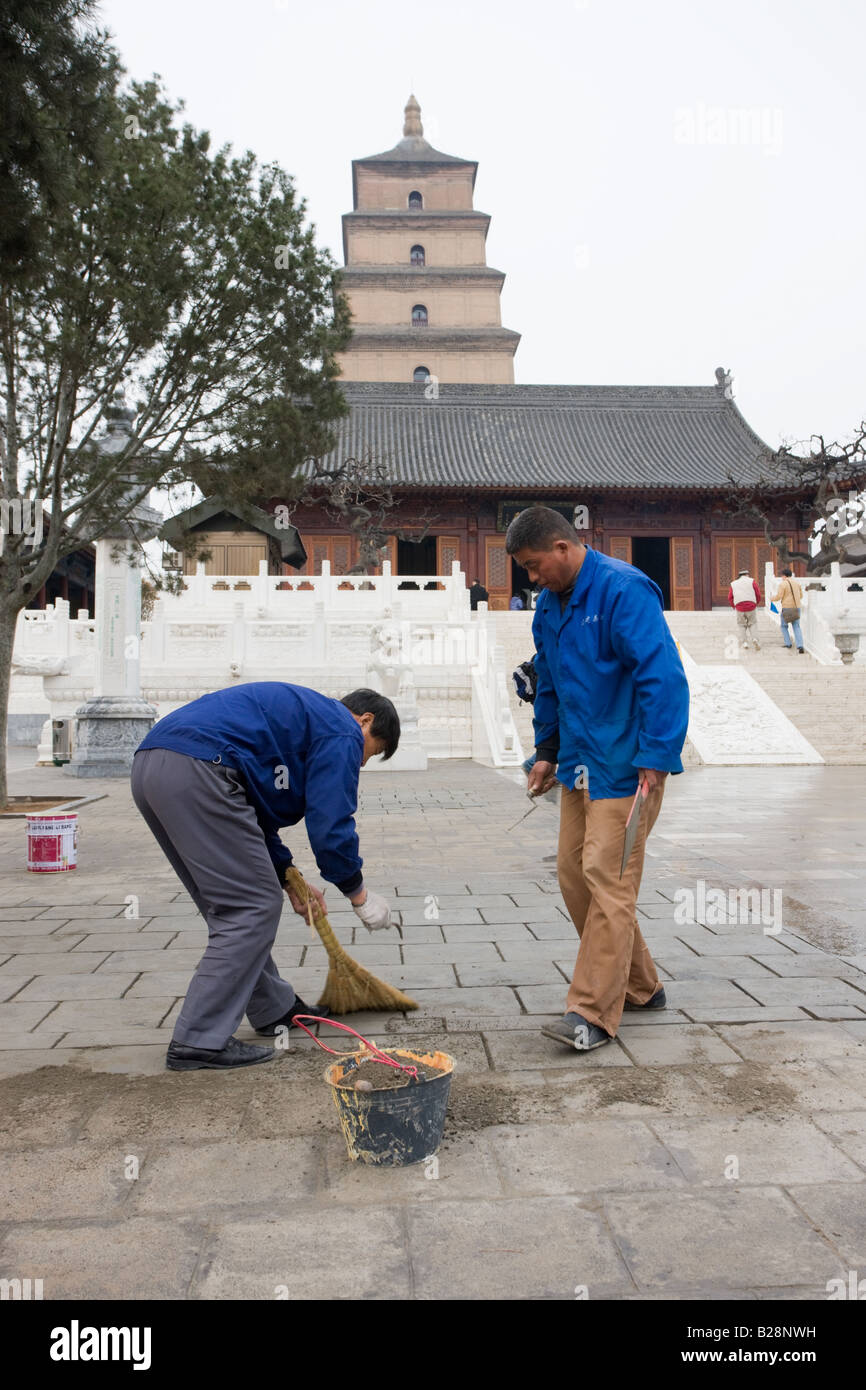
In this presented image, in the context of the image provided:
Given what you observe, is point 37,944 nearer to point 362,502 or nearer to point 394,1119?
point 394,1119

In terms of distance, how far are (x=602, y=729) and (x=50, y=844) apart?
4.33 meters

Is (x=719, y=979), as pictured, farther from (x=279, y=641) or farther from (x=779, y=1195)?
(x=279, y=641)

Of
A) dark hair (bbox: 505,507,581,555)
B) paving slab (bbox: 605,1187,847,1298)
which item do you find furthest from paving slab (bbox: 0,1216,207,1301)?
dark hair (bbox: 505,507,581,555)

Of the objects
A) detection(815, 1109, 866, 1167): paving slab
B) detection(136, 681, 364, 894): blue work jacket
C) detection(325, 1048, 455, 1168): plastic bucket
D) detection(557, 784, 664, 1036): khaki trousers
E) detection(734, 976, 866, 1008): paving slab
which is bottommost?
detection(734, 976, 866, 1008): paving slab

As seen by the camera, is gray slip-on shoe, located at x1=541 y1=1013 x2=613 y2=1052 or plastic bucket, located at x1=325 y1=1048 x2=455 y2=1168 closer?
plastic bucket, located at x1=325 y1=1048 x2=455 y2=1168

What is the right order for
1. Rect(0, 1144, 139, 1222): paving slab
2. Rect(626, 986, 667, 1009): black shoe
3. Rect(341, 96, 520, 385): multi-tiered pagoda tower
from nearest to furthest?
Rect(0, 1144, 139, 1222): paving slab
Rect(626, 986, 667, 1009): black shoe
Rect(341, 96, 520, 385): multi-tiered pagoda tower

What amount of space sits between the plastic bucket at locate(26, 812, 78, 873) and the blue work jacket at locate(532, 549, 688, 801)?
161 inches

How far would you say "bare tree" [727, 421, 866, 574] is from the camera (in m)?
26.6

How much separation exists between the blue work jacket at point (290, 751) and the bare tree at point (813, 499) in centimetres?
2574

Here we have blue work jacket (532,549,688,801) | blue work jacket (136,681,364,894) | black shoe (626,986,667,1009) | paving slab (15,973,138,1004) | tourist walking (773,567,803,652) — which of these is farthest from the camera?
tourist walking (773,567,803,652)

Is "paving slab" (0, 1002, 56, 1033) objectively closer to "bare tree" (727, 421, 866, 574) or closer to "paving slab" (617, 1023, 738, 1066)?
"paving slab" (617, 1023, 738, 1066)

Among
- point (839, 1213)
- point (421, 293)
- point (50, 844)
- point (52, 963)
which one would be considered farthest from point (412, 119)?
point (839, 1213)

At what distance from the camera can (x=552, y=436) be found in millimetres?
32562

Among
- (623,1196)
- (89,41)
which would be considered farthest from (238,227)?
(623,1196)
